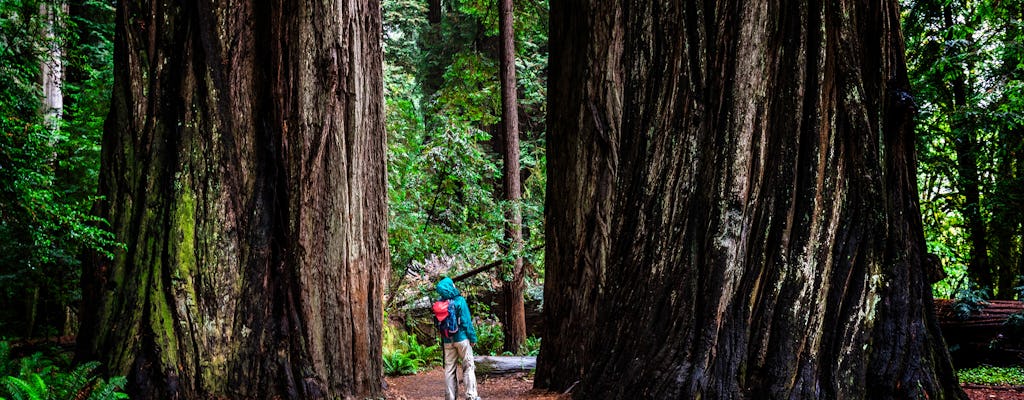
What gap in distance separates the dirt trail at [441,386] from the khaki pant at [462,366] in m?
0.79

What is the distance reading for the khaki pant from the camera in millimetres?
7699

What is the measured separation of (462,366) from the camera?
305 inches

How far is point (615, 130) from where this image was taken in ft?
23.5

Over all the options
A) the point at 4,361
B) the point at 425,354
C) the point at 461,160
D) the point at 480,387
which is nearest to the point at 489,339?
the point at 425,354

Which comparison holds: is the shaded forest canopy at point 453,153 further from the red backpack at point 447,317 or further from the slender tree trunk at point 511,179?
the red backpack at point 447,317

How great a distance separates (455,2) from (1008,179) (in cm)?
1463

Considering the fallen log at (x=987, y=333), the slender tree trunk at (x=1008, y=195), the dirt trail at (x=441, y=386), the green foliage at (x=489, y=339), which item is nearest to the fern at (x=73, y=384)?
the dirt trail at (x=441, y=386)

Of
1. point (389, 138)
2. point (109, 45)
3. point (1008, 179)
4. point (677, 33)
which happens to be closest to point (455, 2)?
point (389, 138)

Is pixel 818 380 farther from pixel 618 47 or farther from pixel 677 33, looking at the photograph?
pixel 618 47

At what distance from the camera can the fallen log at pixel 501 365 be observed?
10.9m

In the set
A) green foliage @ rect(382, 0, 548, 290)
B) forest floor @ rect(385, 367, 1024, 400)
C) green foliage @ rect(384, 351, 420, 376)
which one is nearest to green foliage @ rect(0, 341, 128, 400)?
forest floor @ rect(385, 367, 1024, 400)

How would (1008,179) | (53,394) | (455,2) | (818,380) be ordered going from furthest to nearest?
1. (455,2)
2. (1008,179)
3. (53,394)
4. (818,380)

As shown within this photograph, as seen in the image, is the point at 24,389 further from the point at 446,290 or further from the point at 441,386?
the point at 441,386

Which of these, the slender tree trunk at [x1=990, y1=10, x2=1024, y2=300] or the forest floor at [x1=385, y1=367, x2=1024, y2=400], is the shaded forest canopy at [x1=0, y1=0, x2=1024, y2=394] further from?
the forest floor at [x1=385, y1=367, x2=1024, y2=400]
